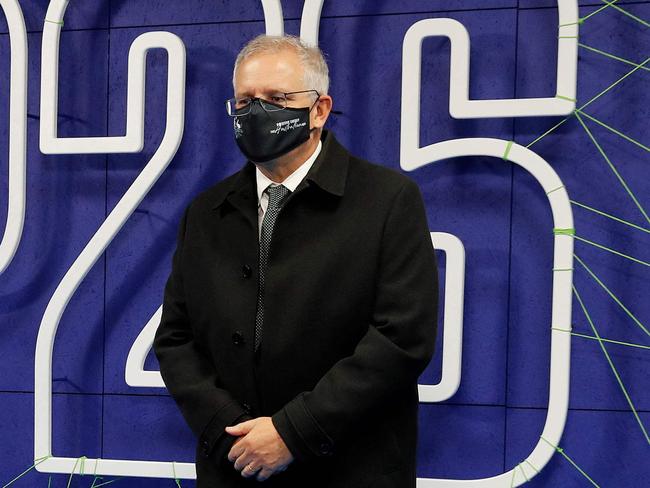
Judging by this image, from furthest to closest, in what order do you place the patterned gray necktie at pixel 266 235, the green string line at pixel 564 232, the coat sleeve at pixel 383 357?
the green string line at pixel 564 232 < the patterned gray necktie at pixel 266 235 < the coat sleeve at pixel 383 357

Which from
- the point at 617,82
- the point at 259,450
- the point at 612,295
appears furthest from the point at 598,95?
the point at 259,450

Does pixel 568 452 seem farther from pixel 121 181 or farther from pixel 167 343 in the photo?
pixel 121 181

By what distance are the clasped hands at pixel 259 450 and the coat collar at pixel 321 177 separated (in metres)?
0.40

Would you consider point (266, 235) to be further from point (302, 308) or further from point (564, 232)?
point (564, 232)

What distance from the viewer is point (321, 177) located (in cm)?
151

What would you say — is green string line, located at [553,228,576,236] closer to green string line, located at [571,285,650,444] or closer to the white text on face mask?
green string line, located at [571,285,650,444]

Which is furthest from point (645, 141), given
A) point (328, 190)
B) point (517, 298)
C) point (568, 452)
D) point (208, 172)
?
point (208, 172)

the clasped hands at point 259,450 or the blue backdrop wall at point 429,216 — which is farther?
the blue backdrop wall at point 429,216

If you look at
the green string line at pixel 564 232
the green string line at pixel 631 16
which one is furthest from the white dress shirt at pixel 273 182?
the green string line at pixel 631 16

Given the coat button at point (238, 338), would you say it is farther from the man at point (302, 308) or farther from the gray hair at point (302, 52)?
the gray hair at point (302, 52)

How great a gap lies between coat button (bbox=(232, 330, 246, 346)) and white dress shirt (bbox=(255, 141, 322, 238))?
191mm

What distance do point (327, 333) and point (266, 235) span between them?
21 centimetres

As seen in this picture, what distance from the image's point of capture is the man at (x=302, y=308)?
1410 millimetres

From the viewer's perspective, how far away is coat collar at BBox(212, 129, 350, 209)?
1505mm
